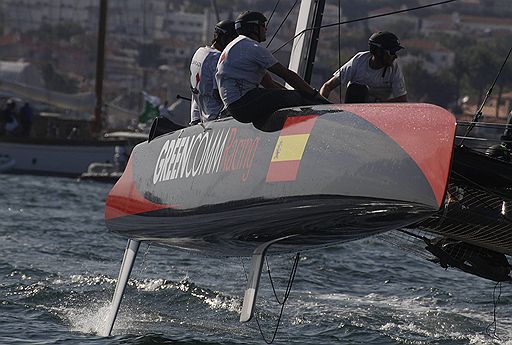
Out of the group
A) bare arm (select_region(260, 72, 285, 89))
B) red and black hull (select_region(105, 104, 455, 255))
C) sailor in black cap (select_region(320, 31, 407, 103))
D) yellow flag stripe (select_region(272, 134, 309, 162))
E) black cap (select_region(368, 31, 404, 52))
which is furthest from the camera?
sailor in black cap (select_region(320, 31, 407, 103))

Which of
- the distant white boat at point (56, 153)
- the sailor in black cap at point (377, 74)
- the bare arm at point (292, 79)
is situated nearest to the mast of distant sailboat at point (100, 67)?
the distant white boat at point (56, 153)

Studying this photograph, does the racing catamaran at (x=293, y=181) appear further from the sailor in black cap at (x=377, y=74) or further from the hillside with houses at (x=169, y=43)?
the hillside with houses at (x=169, y=43)

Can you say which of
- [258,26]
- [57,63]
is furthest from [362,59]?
[57,63]

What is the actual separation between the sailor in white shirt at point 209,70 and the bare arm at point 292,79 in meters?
0.96

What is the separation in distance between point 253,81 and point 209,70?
2.93 ft

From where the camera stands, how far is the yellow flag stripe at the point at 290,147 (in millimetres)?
5707

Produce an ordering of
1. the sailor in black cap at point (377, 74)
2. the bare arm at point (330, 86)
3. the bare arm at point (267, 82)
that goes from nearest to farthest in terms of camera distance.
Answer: the bare arm at point (267, 82)
the sailor in black cap at point (377, 74)
the bare arm at point (330, 86)

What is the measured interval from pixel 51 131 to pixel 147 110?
2.01 m

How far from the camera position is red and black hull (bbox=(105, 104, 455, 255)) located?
5199 millimetres

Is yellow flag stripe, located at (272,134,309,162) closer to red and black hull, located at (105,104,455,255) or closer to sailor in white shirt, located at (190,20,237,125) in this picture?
red and black hull, located at (105,104,455,255)

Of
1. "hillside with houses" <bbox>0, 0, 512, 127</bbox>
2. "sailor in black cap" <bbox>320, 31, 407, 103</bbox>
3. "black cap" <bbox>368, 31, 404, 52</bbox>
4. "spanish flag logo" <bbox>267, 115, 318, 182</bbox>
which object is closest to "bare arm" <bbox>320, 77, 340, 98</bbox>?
"sailor in black cap" <bbox>320, 31, 407, 103</bbox>

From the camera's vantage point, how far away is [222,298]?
8.16m

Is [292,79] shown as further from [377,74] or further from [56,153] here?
[56,153]

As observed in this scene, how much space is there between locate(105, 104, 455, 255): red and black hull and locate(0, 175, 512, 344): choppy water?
2.05 feet
